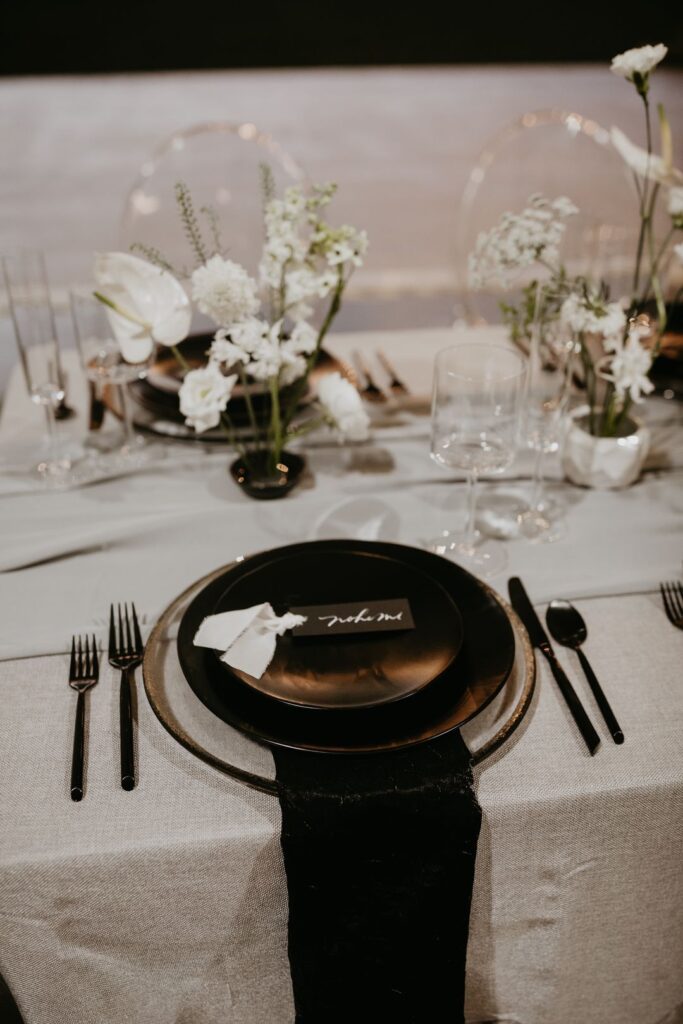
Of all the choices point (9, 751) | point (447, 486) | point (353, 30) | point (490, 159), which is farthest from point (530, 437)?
point (353, 30)

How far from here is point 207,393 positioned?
107 cm

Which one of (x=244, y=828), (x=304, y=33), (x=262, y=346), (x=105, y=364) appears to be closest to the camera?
(x=244, y=828)

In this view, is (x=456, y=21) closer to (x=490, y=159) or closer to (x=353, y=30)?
(x=353, y=30)

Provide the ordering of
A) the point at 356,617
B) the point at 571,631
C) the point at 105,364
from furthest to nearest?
1. the point at 105,364
2. the point at 571,631
3. the point at 356,617

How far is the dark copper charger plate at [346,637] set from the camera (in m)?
0.77

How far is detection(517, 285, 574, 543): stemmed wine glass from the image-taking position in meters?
1.11

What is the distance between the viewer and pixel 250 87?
3.46 meters

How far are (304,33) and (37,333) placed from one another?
2.45 metres

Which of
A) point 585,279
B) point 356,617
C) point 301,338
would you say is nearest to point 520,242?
point 585,279

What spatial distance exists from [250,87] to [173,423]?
8.71 feet

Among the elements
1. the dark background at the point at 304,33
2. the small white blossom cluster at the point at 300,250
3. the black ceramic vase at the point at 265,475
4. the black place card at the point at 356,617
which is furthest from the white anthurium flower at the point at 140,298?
the dark background at the point at 304,33

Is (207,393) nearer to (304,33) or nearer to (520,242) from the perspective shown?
(520,242)

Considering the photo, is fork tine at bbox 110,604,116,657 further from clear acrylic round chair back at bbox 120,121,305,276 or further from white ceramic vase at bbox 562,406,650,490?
clear acrylic round chair back at bbox 120,121,305,276

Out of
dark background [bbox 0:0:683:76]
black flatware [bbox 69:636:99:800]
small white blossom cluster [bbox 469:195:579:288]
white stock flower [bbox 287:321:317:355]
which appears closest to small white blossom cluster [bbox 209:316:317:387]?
white stock flower [bbox 287:321:317:355]
